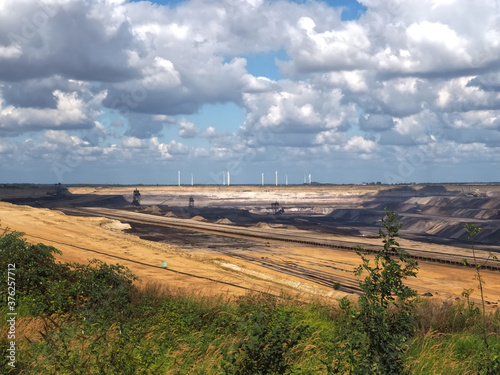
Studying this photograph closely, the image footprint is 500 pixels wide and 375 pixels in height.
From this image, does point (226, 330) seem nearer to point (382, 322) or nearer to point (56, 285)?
point (56, 285)

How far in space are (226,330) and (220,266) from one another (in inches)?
811

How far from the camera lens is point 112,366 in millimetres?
9508

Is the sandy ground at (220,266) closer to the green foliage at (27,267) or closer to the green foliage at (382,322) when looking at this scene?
the green foliage at (27,267)

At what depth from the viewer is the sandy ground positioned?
91.1ft

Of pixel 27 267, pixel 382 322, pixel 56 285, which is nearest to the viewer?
pixel 382 322

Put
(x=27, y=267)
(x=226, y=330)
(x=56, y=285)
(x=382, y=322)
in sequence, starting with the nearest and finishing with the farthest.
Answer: (x=382, y=322), (x=226, y=330), (x=56, y=285), (x=27, y=267)

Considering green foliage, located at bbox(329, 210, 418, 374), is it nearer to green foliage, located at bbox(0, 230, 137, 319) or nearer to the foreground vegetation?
the foreground vegetation

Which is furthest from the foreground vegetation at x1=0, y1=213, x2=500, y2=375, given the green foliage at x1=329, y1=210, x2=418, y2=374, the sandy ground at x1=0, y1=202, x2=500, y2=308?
the sandy ground at x1=0, y1=202, x2=500, y2=308

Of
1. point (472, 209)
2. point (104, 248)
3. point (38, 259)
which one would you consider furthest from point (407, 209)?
point (38, 259)

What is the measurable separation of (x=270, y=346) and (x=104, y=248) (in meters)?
32.3

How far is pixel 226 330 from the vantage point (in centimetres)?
1452

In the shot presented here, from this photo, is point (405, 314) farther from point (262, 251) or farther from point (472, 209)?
point (472, 209)

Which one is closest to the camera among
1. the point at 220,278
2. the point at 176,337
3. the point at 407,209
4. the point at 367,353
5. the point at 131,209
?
the point at 367,353

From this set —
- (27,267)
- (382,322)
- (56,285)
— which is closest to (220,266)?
(27,267)
